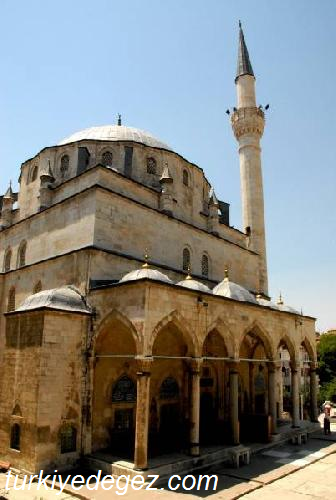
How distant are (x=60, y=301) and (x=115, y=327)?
6.42 ft

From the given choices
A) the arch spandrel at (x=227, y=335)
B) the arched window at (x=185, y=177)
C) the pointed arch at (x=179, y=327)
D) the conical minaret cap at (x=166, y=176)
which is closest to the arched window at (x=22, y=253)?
the conical minaret cap at (x=166, y=176)

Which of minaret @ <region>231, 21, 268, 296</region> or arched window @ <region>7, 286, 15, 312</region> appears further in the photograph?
minaret @ <region>231, 21, 268, 296</region>

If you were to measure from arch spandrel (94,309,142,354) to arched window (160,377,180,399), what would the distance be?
2509mm

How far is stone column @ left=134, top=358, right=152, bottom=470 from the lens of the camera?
9508 mm

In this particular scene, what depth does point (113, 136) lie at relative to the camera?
61.6 ft

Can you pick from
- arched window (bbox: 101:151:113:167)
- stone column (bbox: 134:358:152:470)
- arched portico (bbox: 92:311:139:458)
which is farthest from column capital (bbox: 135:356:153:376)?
arched window (bbox: 101:151:113:167)

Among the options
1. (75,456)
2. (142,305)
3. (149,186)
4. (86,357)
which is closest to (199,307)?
(142,305)

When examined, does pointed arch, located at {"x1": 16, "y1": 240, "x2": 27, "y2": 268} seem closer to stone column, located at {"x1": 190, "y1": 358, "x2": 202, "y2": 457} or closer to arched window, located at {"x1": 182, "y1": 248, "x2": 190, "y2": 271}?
arched window, located at {"x1": 182, "y1": 248, "x2": 190, "y2": 271}

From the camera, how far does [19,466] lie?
32.9ft

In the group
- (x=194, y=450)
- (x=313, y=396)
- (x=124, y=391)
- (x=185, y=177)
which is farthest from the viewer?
(x=185, y=177)

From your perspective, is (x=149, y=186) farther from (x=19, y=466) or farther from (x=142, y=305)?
(x=19, y=466)

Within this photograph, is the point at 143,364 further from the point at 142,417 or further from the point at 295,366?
the point at 295,366

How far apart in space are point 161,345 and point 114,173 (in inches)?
248

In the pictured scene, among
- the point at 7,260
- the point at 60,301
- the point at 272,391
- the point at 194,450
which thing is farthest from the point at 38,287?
the point at 272,391
